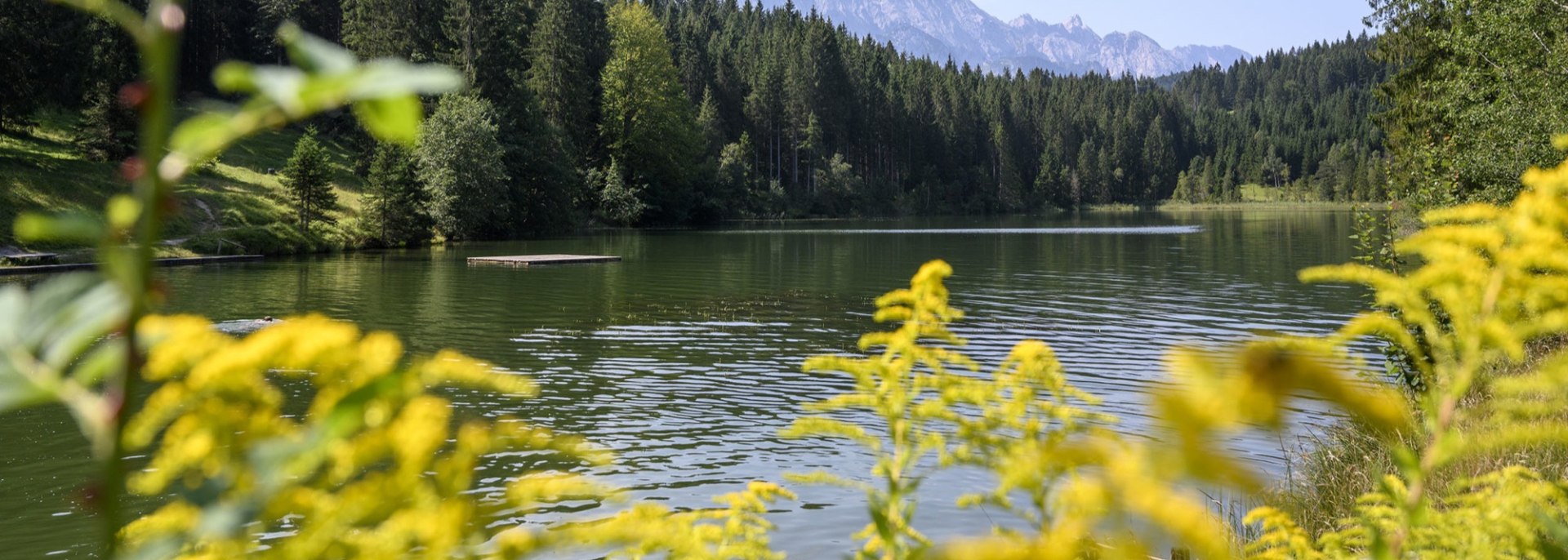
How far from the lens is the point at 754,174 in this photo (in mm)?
92625

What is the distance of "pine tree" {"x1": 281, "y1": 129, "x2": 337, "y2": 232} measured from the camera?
42906mm

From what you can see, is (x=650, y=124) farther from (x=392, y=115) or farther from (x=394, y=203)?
(x=392, y=115)

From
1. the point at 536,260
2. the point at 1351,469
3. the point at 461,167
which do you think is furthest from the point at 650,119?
the point at 1351,469

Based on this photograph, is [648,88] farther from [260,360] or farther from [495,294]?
[260,360]

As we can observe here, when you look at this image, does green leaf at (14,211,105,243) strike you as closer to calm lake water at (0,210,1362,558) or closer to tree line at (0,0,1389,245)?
calm lake water at (0,210,1362,558)

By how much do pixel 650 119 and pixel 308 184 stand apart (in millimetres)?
34438

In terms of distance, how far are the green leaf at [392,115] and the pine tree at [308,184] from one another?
45.7 metres

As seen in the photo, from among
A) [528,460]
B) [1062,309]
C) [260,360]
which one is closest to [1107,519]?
[260,360]

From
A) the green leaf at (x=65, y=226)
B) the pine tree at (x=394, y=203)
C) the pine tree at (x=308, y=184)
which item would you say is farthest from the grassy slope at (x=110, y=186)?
the green leaf at (x=65, y=226)

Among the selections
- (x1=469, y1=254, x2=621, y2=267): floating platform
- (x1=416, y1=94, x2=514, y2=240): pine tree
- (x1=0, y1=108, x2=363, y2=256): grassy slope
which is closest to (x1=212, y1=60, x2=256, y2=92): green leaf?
(x1=469, y1=254, x2=621, y2=267): floating platform

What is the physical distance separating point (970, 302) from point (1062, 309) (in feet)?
7.45

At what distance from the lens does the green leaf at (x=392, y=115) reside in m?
0.67

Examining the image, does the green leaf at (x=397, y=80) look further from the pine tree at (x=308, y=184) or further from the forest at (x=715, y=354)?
the pine tree at (x=308, y=184)

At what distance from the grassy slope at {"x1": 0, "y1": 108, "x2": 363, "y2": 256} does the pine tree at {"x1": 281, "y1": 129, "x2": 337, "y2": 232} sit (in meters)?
0.71
